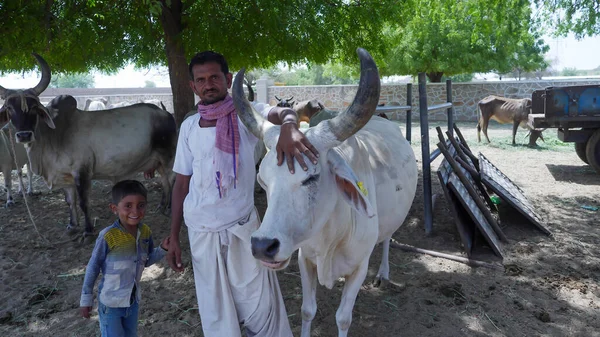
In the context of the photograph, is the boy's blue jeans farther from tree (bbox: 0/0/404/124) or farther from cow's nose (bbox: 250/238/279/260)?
tree (bbox: 0/0/404/124)

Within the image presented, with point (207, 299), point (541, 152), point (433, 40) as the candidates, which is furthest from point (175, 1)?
point (433, 40)

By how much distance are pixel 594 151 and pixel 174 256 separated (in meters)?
8.44

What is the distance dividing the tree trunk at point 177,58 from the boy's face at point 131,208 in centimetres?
343

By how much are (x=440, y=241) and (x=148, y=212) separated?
158 inches

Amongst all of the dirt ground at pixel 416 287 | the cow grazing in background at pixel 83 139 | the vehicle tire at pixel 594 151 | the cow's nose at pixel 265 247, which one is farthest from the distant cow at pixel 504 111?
the cow's nose at pixel 265 247

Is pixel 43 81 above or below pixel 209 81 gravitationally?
above

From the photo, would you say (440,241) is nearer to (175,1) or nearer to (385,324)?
(385,324)

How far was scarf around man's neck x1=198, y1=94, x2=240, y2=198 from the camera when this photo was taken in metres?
2.41

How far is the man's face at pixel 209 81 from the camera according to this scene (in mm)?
2463

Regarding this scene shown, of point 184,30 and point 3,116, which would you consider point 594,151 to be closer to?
point 184,30

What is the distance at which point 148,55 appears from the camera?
589 centimetres

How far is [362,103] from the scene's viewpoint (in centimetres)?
218

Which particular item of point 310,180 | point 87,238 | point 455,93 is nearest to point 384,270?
point 310,180

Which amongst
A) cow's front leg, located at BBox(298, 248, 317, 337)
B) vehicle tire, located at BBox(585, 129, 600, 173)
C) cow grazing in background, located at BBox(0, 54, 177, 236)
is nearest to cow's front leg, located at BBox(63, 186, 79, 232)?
cow grazing in background, located at BBox(0, 54, 177, 236)
